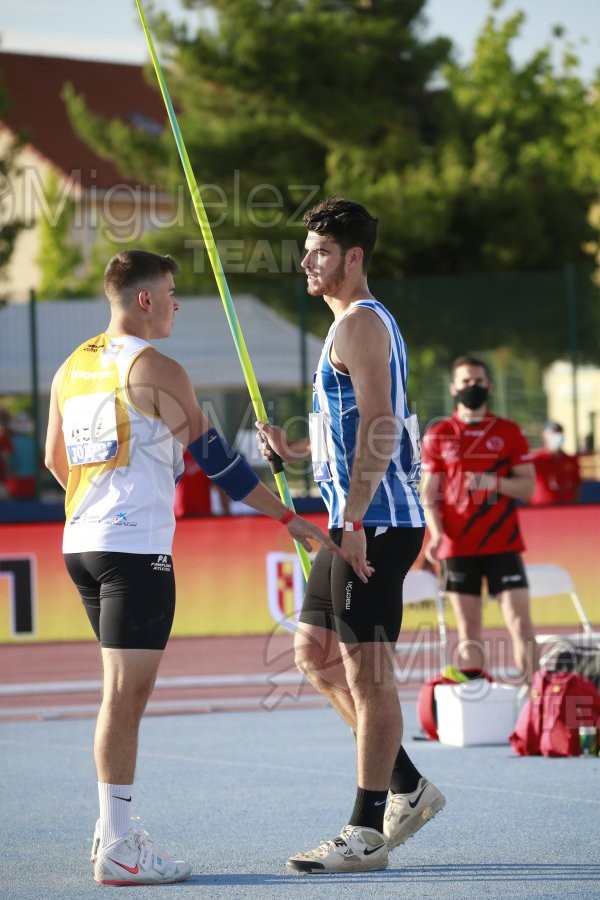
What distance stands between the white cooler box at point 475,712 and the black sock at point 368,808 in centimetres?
280

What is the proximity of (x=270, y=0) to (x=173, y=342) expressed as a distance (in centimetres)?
1191

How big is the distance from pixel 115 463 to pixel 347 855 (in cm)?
148

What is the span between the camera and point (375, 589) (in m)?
4.80

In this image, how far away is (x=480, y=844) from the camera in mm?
5184

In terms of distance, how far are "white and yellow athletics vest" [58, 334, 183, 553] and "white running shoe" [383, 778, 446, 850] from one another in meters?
1.22

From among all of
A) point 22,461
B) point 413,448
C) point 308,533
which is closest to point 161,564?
point 308,533

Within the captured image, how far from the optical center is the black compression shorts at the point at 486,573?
806 cm

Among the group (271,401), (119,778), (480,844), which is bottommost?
(480,844)

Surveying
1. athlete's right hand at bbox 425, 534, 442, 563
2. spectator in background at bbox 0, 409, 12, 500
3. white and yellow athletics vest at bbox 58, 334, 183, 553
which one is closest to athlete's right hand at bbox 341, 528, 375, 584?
white and yellow athletics vest at bbox 58, 334, 183, 553

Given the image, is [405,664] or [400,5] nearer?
[405,664]

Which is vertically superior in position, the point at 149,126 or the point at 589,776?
the point at 149,126

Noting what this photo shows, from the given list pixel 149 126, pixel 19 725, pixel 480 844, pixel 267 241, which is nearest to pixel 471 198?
pixel 267 241

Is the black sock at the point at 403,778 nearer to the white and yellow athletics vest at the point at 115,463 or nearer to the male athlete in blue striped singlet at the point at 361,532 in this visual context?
the male athlete in blue striped singlet at the point at 361,532

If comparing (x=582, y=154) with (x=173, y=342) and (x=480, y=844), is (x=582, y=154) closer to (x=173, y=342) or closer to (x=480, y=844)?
(x=173, y=342)
